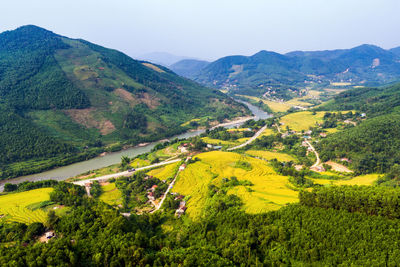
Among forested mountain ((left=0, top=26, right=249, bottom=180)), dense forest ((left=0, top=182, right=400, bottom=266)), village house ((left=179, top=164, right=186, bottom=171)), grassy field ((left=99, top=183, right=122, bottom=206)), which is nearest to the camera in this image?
dense forest ((left=0, top=182, right=400, bottom=266))

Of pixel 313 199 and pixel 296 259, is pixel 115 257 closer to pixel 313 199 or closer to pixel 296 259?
pixel 296 259

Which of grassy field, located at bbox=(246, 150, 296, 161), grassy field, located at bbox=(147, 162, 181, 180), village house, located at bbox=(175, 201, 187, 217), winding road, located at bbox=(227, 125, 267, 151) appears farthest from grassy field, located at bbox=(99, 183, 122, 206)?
grassy field, located at bbox=(246, 150, 296, 161)

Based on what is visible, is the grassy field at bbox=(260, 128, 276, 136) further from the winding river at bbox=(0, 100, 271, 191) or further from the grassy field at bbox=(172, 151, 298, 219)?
the winding river at bbox=(0, 100, 271, 191)

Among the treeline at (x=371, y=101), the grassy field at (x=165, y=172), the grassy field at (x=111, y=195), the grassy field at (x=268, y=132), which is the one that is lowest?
the grassy field at (x=111, y=195)

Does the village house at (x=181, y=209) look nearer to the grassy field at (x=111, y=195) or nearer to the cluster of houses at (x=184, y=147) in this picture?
the grassy field at (x=111, y=195)

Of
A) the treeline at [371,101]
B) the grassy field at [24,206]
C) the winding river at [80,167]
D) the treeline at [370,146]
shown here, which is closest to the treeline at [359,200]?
the treeline at [370,146]

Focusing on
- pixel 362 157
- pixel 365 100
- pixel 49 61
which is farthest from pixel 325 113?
pixel 49 61
